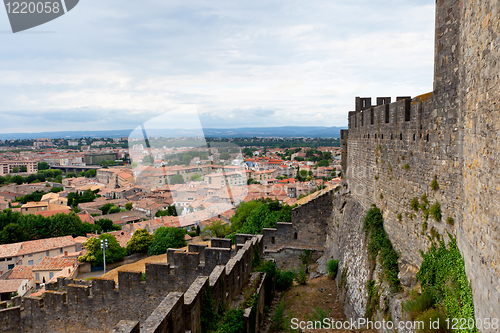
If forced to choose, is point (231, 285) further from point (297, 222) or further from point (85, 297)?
point (297, 222)

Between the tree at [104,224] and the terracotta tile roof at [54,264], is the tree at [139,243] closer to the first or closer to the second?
the terracotta tile roof at [54,264]

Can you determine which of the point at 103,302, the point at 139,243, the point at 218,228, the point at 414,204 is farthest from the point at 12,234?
the point at 414,204

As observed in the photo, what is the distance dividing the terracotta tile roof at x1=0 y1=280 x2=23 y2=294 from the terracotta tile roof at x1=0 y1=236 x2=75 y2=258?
1128 centimetres

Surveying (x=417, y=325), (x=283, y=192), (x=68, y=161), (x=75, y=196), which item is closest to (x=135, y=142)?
(x=417, y=325)

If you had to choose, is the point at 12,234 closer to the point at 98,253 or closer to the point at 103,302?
the point at 98,253

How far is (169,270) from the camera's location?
1043 cm

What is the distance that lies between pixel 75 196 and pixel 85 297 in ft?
259

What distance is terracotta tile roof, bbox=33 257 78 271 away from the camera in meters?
34.4

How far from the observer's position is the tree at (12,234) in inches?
1841

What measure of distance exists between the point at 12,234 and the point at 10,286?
2123cm

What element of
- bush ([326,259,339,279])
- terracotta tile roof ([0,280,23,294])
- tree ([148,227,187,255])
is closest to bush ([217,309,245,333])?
bush ([326,259,339,279])

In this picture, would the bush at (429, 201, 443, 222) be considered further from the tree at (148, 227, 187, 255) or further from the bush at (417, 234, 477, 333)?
the tree at (148, 227, 187, 255)

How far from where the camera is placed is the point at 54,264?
34.9m

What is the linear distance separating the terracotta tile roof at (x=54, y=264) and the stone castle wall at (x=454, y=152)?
113ft
